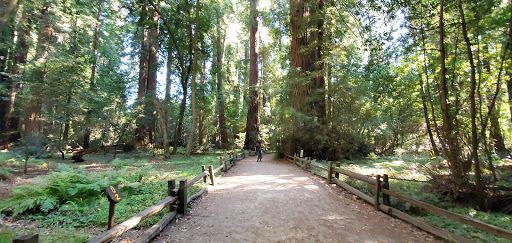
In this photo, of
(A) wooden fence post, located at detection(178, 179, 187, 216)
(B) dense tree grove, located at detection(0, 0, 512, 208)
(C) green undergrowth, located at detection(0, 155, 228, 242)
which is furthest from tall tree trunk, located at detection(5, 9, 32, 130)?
(A) wooden fence post, located at detection(178, 179, 187, 216)

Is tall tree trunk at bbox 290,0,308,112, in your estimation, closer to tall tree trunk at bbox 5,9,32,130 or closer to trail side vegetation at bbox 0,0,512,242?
trail side vegetation at bbox 0,0,512,242

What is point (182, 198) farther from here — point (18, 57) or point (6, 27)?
point (18, 57)

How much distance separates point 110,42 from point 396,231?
33.4 m

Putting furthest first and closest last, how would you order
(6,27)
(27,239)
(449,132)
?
(6,27)
(449,132)
(27,239)

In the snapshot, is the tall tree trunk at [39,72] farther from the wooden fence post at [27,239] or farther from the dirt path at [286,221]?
the wooden fence post at [27,239]

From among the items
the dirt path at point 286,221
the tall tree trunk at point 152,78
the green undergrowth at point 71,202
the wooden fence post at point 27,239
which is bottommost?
the dirt path at point 286,221

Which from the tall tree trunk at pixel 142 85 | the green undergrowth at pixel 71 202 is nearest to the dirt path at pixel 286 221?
the green undergrowth at pixel 71 202

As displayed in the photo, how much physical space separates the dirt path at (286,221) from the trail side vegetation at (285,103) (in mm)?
1178

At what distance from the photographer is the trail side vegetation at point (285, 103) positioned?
A: 5637 mm

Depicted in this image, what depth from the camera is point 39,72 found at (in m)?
14.0

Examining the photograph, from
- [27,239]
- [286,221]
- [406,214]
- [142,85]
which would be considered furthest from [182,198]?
[142,85]

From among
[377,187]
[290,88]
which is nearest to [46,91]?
[290,88]

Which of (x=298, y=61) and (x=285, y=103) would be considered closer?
(x=285, y=103)

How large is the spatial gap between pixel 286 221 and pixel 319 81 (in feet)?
44.4
